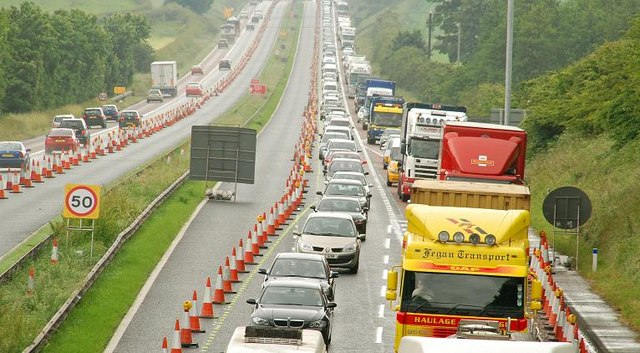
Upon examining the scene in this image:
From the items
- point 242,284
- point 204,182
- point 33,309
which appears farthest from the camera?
point 204,182

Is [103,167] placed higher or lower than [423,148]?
lower

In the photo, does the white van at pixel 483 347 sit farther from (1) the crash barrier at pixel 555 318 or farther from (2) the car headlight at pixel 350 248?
(2) the car headlight at pixel 350 248

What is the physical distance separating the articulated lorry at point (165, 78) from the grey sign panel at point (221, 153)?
77751mm

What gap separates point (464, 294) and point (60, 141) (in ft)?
169

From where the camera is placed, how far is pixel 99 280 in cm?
3170

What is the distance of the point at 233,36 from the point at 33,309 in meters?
170

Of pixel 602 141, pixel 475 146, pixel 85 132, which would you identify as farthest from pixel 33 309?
pixel 85 132

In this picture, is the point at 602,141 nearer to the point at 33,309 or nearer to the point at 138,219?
the point at 138,219

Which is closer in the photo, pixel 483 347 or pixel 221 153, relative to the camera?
pixel 483 347

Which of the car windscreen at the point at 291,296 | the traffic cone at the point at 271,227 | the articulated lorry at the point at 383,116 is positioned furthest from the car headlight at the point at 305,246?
the articulated lorry at the point at 383,116

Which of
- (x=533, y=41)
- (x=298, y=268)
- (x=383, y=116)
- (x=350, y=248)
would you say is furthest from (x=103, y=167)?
(x=533, y=41)

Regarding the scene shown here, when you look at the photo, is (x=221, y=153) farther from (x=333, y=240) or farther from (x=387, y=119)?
(x=387, y=119)

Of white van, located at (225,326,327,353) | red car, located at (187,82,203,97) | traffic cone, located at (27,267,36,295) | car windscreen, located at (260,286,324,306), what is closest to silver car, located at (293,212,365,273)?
traffic cone, located at (27,267,36,295)

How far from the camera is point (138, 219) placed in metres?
40.5
